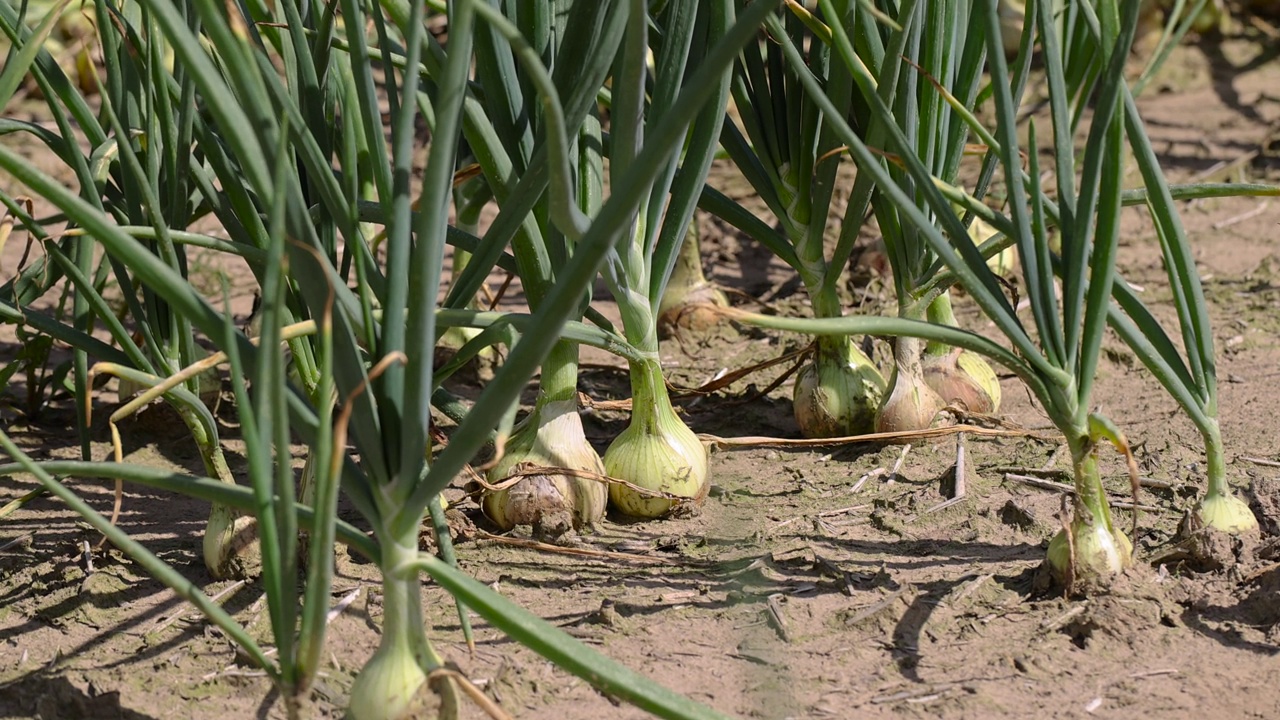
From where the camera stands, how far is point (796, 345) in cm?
239

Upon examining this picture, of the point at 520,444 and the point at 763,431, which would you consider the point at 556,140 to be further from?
the point at 763,431

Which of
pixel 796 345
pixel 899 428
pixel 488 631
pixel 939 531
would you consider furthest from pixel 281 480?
pixel 796 345

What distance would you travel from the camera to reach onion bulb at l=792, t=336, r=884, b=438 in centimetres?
185

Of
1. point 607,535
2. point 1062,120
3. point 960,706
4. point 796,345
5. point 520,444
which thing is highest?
point 1062,120

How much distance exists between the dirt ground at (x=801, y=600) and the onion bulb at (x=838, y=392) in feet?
0.16

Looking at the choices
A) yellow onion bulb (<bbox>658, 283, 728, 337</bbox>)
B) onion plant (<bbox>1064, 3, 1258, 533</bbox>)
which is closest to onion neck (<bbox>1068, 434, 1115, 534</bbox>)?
onion plant (<bbox>1064, 3, 1258, 533</bbox>)

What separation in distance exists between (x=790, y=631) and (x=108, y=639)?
796mm

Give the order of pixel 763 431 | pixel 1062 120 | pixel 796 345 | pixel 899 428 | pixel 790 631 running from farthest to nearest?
pixel 796 345, pixel 763 431, pixel 899 428, pixel 790 631, pixel 1062 120

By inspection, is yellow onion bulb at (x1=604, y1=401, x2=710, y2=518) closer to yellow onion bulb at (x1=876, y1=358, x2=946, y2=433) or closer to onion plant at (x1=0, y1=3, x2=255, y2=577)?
yellow onion bulb at (x1=876, y1=358, x2=946, y2=433)

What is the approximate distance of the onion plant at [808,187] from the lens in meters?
1.72

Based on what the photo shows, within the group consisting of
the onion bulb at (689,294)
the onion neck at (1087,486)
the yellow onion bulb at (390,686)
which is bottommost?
the yellow onion bulb at (390,686)

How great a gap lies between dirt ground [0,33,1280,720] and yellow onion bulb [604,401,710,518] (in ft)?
0.15

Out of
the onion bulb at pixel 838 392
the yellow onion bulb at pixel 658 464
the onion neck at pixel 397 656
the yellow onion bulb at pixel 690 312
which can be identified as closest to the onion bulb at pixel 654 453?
the yellow onion bulb at pixel 658 464

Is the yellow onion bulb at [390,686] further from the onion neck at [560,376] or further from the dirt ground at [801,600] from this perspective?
the onion neck at [560,376]
